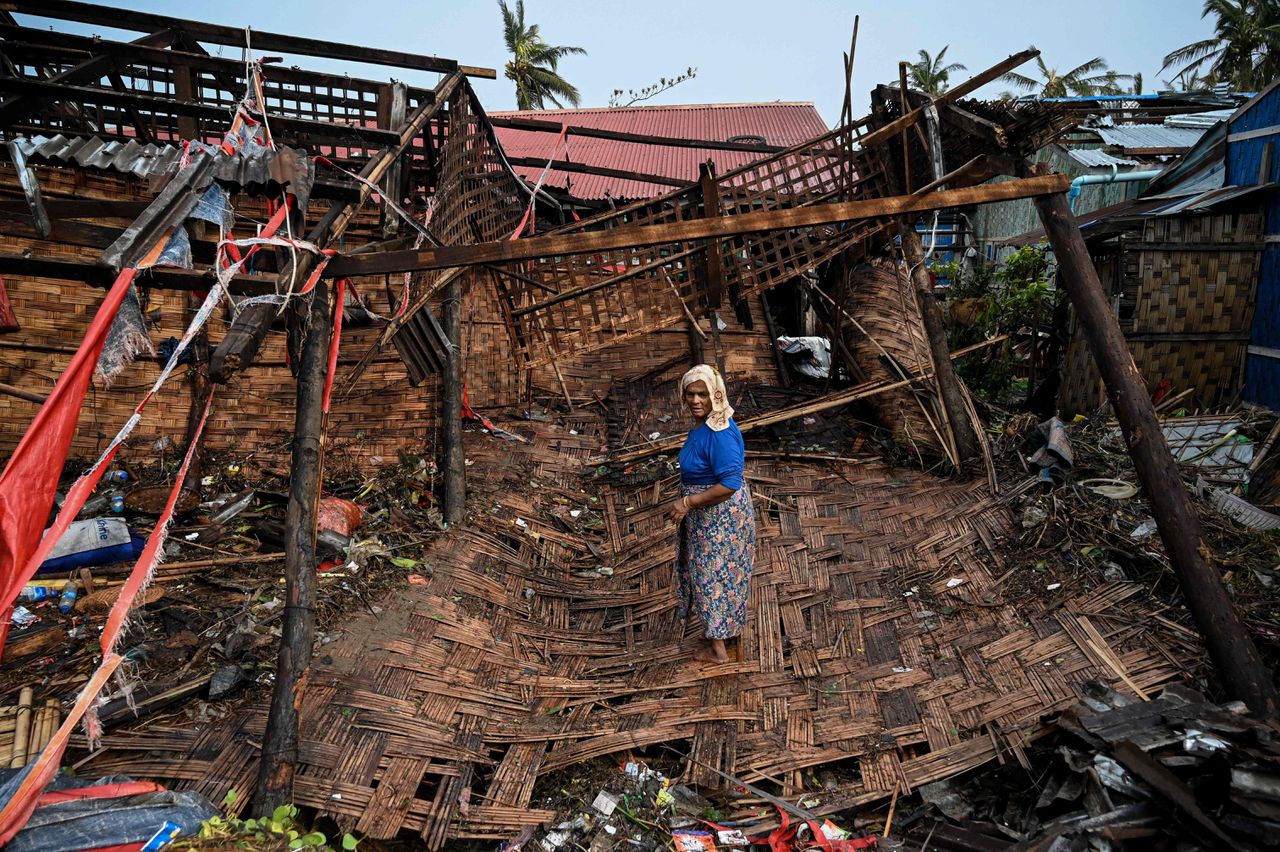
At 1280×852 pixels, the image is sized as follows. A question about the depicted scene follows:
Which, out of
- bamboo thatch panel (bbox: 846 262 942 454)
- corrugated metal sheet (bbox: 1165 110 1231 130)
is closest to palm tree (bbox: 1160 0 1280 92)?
corrugated metal sheet (bbox: 1165 110 1231 130)

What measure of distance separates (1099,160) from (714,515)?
41.2 feet

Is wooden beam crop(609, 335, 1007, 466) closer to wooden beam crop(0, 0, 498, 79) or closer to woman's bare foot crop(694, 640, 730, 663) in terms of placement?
woman's bare foot crop(694, 640, 730, 663)

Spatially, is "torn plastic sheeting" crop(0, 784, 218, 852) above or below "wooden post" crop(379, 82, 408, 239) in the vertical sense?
below

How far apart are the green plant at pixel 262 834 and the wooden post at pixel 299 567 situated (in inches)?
3.0

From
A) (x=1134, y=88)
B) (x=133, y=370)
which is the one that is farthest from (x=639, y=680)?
(x=1134, y=88)

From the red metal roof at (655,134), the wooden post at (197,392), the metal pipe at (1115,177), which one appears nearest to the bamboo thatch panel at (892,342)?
the red metal roof at (655,134)

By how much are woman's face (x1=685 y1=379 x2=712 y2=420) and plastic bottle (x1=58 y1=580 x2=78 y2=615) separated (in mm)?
3641

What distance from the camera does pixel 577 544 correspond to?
18.8 ft

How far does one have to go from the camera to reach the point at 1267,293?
23.6 ft

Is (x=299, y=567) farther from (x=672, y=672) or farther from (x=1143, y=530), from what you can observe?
(x=1143, y=530)

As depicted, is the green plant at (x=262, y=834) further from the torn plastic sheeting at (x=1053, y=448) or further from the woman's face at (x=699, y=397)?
the torn plastic sheeting at (x=1053, y=448)

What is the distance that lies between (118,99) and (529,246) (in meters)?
2.77

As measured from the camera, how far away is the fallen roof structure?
10.3 feet

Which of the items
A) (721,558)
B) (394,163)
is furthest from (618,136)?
(721,558)
